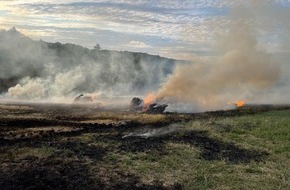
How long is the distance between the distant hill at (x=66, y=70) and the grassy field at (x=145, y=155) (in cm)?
3552

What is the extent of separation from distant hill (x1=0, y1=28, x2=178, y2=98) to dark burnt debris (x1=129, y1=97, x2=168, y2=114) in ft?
70.2

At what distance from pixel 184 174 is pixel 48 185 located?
5048 millimetres

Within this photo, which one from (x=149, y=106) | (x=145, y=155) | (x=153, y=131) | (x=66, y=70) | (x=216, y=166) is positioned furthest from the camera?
(x=66, y=70)

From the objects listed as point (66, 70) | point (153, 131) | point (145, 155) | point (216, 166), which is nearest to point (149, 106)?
point (153, 131)

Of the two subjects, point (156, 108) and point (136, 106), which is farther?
point (136, 106)

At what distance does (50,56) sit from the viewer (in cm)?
8356

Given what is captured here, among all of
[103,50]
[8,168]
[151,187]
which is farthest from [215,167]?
[103,50]

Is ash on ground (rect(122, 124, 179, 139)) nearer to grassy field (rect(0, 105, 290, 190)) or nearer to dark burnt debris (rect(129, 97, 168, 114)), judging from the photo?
grassy field (rect(0, 105, 290, 190))

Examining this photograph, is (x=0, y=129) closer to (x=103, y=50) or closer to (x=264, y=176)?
A: (x=264, y=176)

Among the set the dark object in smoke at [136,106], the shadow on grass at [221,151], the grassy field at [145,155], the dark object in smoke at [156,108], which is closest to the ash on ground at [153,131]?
the grassy field at [145,155]

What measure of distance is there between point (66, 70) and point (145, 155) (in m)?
65.4

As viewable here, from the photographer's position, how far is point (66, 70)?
79438 millimetres

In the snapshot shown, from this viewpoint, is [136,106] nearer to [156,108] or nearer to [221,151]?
[156,108]

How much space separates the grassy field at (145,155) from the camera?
1362 centimetres
